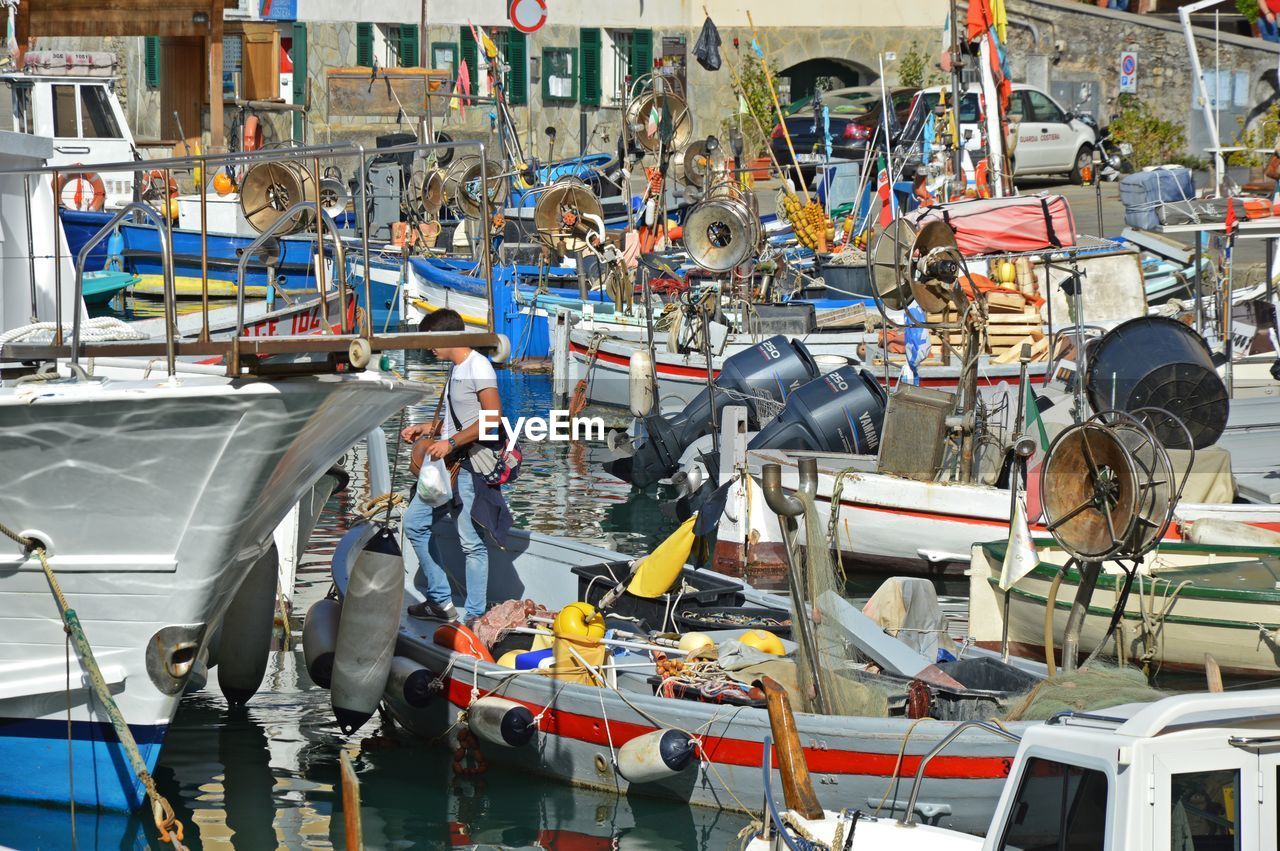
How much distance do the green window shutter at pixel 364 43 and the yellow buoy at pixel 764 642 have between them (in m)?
30.0

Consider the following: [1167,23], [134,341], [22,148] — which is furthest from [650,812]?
[1167,23]

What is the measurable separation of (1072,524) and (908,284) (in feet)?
15.4

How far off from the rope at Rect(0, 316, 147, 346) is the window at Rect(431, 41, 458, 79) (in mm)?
28851

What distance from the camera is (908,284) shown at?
11.8 metres

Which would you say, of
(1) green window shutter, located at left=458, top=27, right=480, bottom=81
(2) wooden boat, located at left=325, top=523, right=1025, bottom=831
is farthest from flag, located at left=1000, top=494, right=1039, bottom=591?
(1) green window shutter, located at left=458, top=27, right=480, bottom=81

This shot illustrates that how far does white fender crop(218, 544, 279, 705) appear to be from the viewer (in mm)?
8852

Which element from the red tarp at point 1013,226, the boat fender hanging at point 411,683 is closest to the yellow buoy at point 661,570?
the boat fender hanging at point 411,683

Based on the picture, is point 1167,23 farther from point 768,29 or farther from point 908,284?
point 908,284

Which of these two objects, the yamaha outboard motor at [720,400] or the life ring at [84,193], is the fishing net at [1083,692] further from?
the life ring at [84,193]

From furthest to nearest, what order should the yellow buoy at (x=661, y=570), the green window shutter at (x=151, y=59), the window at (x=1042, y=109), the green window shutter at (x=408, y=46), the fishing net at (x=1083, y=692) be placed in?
the green window shutter at (x=408, y=46) < the green window shutter at (x=151, y=59) < the window at (x=1042, y=109) < the yellow buoy at (x=661, y=570) < the fishing net at (x=1083, y=692)

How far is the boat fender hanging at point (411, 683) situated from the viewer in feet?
26.8

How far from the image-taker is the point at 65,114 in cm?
2361

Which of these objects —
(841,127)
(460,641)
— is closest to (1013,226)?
(460,641)

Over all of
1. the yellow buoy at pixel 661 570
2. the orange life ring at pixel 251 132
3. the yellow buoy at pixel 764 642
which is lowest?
the yellow buoy at pixel 764 642
